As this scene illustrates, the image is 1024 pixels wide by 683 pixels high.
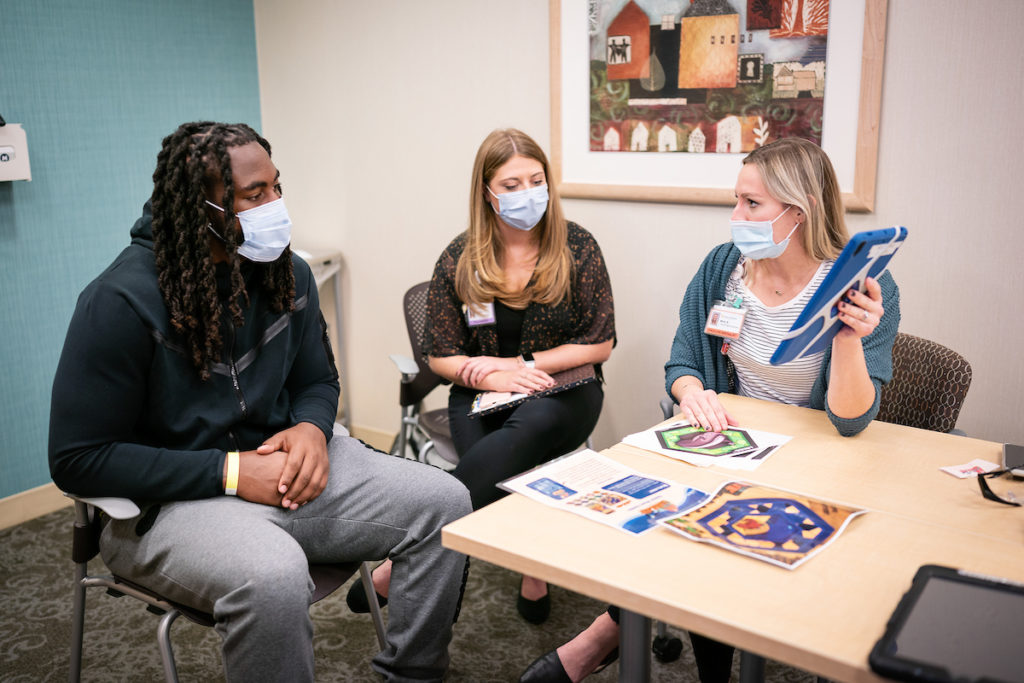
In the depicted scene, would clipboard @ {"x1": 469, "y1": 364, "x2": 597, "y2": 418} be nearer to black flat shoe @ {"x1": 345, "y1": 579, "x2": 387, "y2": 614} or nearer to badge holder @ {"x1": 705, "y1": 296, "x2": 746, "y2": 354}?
badge holder @ {"x1": 705, "y1": 296, "x2": 746, "y2": 354}

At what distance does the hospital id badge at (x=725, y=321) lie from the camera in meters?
2.09

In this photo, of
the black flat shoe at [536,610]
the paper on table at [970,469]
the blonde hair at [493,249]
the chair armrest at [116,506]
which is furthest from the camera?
the blonde hair at [493,249]

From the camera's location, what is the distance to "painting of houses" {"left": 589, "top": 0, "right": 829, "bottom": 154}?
8.27 feet

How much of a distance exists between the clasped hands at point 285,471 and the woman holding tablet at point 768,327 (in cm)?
67

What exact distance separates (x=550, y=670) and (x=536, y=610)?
1.93ft

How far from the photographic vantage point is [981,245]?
7.76 feet

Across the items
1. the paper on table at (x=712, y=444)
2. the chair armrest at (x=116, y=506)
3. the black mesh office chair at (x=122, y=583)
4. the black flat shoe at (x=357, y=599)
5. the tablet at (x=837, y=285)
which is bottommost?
the black flat shoe at (x=357, y=599)

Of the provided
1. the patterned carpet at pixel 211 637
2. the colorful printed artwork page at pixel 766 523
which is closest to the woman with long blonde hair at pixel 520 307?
the patterned carpet at pixel 211 637

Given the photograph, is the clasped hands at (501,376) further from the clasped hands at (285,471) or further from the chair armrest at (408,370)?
the clasped hands at (285,471)

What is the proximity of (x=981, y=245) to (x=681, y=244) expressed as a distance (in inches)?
36.0

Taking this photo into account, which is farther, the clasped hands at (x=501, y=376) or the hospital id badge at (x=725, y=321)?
the clasped hands at (x=501, y=376)

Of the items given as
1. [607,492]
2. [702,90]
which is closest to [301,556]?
[607,492]

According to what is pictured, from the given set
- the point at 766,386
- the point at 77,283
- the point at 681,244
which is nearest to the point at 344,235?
the point at 77,283

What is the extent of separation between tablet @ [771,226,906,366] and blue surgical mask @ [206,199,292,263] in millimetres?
1103
